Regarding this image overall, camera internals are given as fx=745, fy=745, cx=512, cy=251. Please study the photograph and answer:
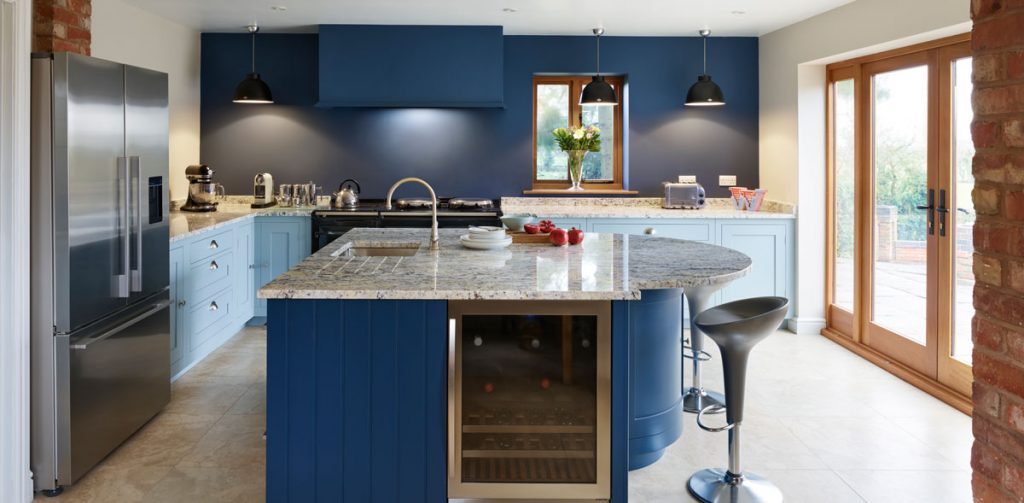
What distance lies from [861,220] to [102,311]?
15.6 ft

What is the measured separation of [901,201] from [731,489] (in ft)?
9.18

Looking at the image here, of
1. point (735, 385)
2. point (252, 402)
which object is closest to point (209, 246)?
point (252, 402)

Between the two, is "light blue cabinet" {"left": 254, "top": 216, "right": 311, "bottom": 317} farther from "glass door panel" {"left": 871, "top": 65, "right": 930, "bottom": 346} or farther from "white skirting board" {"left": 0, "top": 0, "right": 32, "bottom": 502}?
"glass door panel" {"left": 871, "top": 65, "right": 930, "bottom": 346}

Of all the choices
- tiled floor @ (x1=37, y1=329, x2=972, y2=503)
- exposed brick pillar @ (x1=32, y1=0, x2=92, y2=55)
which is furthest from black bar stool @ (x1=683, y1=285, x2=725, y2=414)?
exposed brick pillar @ (x1=32, y1=0, x2=92, y2=55)

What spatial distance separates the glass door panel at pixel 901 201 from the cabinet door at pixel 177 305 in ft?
14.6

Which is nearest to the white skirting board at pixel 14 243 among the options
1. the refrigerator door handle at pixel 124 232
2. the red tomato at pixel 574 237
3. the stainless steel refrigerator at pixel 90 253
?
the stainless steel refrigerator at pixel 90 253

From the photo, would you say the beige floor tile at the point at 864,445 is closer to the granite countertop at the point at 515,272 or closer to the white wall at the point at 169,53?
the granite countertop at the point at 515,272

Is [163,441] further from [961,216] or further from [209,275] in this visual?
[961,216]

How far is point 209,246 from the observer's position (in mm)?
4859

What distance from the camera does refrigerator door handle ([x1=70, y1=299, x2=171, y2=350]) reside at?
2986mm

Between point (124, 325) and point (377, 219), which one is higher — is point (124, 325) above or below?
below

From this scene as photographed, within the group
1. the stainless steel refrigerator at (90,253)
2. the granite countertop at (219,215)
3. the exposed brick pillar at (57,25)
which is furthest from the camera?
the granite countertop at (219,215)

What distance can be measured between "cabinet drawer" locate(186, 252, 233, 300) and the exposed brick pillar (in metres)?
1.59

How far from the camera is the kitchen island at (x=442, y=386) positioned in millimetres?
2455
